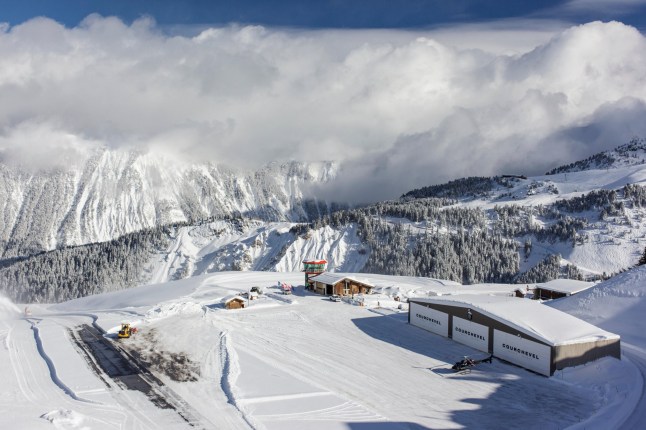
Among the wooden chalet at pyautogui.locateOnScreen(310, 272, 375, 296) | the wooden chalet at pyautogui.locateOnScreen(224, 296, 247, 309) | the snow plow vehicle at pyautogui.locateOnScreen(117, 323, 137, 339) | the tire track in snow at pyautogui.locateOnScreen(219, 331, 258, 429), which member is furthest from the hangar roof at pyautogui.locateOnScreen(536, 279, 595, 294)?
the snow plow vehicle at pyautogui.locateOnScreen(117, 323, 137, 339)

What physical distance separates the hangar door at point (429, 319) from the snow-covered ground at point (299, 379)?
1224mm

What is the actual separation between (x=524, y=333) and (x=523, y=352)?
1.57 m

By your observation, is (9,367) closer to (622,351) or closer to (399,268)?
(622,351)

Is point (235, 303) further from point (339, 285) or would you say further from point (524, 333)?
point (524, 333)

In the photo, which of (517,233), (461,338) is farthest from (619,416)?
(517,233)

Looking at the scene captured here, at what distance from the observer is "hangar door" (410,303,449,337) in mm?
55156

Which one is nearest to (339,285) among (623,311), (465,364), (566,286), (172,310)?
(172,310)

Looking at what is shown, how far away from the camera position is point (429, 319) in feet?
188

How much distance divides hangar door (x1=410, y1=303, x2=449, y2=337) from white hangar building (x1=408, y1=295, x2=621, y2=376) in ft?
0.34

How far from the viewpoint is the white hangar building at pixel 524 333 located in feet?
143

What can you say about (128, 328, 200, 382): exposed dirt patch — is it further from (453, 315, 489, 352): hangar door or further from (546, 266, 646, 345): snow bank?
(546, 266, 646, 345): snow bank

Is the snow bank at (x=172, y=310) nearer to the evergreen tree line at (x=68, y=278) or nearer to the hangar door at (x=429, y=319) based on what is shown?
the hangar door at (x=429, y=319)

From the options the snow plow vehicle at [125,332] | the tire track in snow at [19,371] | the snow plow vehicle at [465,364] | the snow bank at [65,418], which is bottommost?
the snow plow vehicle at [465,364]

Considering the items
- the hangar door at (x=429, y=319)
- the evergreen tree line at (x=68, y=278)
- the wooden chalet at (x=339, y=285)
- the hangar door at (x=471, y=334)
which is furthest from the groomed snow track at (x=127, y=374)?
the evergreen tree line at (x=68, y=278)
